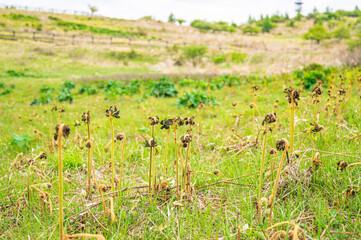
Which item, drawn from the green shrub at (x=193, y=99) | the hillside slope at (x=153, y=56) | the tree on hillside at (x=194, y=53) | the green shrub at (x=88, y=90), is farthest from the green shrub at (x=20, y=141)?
the tree on hillside at (x=194, y=53)

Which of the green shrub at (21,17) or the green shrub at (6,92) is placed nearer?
the green shrub at (6,92)

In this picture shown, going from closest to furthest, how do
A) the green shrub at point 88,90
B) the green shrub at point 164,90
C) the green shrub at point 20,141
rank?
the green shrub at point 20,141, the green shrub at point 164,90, the green shrub at point 88,90

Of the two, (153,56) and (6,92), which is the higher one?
(153,56)

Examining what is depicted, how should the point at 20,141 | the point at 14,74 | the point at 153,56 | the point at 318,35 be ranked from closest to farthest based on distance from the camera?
the point at 20,141 → the point at 14,74 → the point at 153,56 → the point at 318,35

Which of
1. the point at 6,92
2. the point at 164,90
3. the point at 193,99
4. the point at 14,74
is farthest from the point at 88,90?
the point at 14,74

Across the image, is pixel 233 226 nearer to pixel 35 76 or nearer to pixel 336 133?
pixel 336 133

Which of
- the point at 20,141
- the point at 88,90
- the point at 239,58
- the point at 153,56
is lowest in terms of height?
the point at 20,141

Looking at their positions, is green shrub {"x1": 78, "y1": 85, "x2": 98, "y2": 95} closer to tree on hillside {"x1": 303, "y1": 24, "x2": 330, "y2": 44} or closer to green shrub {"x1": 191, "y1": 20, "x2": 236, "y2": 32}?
tree on hillside {"x1": 303, "y1": 24, "x2": 330, "y2": 44}

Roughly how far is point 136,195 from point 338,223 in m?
1.39

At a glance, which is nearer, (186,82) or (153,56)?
(186,82)

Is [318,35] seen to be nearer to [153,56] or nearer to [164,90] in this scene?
[153,56]

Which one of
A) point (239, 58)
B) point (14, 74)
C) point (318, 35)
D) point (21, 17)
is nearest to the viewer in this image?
point (14, 74)

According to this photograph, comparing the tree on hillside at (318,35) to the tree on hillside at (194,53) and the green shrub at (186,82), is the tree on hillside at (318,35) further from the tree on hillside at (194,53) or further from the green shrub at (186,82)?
the green shrub at (186,82)

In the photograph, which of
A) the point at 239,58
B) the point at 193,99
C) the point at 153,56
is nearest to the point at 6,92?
the point at 193,99
